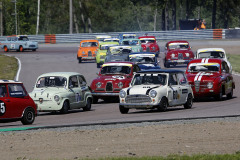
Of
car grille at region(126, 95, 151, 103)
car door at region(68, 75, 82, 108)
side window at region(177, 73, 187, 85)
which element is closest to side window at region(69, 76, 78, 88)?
car door at region(68, 75, 82, 108)

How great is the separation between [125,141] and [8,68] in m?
28.1

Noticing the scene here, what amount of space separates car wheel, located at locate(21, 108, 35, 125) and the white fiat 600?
348 cm

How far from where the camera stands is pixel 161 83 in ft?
64.7

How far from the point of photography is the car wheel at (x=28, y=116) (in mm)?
16472

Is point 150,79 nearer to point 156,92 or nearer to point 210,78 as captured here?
point 156,92

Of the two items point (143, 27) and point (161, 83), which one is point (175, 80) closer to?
point (161, 83)

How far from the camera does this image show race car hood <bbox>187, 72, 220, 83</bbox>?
23.0 m

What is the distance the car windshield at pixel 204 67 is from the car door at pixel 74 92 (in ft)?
16.3

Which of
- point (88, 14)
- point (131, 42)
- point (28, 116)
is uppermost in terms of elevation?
point (88, 14)

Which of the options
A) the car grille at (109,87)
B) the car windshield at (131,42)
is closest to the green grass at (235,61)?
the car windshield at (131,42)

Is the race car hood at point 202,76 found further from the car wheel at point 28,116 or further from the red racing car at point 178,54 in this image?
the red racing car at point 178,54

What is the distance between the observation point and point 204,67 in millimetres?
24094

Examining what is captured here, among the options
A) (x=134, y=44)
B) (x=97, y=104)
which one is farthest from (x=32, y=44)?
(x=97, y=104)

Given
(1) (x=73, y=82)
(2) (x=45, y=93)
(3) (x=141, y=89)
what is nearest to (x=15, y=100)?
(2) (x=45, y=93)
